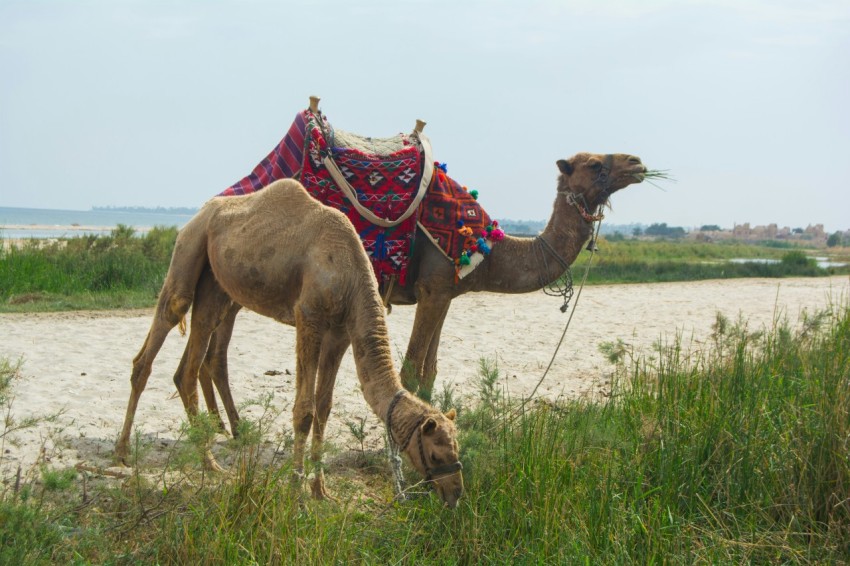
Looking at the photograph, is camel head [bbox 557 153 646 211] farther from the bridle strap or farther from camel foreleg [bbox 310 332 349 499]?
the bridle strap

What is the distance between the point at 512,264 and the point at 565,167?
3.49 ft

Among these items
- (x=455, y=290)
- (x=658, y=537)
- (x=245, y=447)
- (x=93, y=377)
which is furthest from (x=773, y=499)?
(x=93, y=377)

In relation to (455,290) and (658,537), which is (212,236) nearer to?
(455,290)

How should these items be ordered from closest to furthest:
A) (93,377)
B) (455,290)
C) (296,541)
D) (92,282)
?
1. (296,541)
2. (455,290)
3. (93,377)
4. (92,282)

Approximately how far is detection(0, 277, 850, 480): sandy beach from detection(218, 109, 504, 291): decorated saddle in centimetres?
136

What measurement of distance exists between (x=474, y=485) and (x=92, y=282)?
12.2m

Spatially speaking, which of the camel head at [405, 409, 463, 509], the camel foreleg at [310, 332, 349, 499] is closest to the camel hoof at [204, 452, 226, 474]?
the camel foreleg at [310, 332, 349, 499]

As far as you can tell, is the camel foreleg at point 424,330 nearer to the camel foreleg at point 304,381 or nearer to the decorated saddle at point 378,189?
the decorated saddle at point 378,189

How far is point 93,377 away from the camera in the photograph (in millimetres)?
8258

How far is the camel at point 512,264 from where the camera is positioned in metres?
7.10

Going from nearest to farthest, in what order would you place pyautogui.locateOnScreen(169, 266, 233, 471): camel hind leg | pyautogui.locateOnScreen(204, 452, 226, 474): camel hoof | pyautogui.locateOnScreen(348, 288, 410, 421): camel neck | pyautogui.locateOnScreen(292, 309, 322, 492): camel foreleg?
pyautogui.locateOnScreen(348, 288, 410, 421): camel neck → pyautogui.locateOnScreen(204, 452, 226, 474): camel hoof → pyautogui.locateOnScreen(292, 309, 322, 492): camel foreleg → pyautogui.locateOnScreen(169, 266, 233, 471): camel hind leg

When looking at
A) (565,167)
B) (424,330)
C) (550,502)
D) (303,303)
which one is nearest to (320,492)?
(303,303)

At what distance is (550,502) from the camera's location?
5.32m

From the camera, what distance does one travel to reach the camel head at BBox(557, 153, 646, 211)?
7.73 metres
